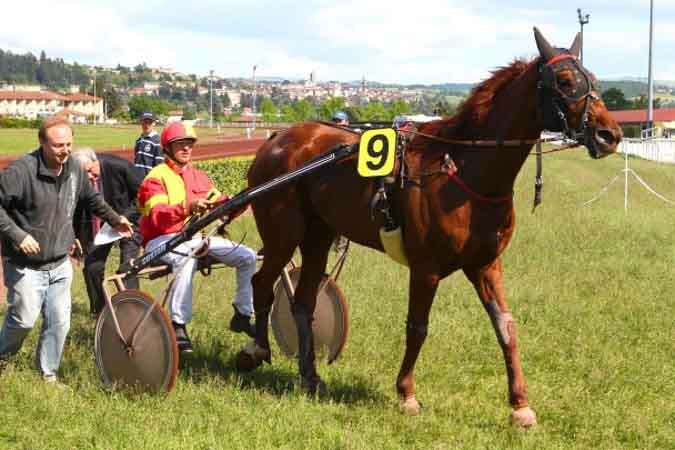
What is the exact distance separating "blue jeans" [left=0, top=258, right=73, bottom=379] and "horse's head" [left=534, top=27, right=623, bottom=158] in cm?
337

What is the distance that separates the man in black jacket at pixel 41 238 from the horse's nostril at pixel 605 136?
10.9ft

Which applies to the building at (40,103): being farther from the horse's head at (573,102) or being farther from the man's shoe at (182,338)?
the horse's head at (573,102)

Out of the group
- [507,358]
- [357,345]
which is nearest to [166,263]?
[357,345]

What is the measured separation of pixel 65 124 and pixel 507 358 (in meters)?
3.26

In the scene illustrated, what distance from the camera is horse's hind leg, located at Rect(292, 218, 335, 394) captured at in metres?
6.29

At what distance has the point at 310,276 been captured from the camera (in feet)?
21.1

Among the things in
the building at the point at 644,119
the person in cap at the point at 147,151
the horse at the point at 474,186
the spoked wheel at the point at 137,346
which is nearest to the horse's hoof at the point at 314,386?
the horse at the point at 474,186

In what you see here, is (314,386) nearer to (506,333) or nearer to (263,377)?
(263,377)

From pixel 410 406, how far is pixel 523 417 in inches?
27.9

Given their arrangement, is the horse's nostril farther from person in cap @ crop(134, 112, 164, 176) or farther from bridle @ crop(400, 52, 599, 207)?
person in cap @ crop(134, 112, 164, 176)

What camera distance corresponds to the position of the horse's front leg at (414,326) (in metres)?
5.29

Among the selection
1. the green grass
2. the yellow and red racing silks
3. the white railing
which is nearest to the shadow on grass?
the green grass

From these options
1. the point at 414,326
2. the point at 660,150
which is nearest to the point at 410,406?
the point at 414,326

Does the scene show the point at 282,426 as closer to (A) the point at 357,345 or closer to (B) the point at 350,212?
(B) the point at 350,212
